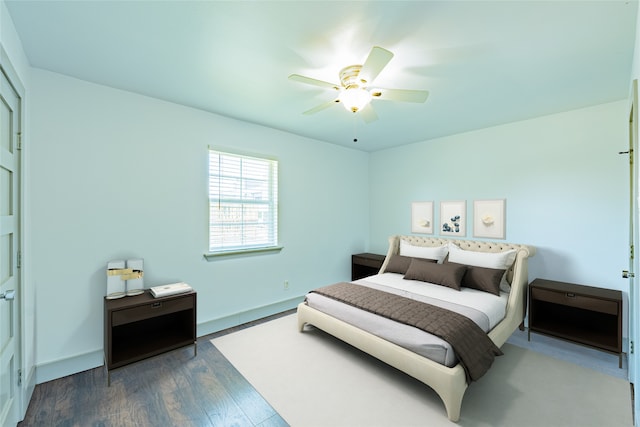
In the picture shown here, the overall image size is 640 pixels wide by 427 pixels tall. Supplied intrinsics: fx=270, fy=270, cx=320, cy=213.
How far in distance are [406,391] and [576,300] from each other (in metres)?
1.95

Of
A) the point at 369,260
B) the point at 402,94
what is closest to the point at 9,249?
the point at 402,94

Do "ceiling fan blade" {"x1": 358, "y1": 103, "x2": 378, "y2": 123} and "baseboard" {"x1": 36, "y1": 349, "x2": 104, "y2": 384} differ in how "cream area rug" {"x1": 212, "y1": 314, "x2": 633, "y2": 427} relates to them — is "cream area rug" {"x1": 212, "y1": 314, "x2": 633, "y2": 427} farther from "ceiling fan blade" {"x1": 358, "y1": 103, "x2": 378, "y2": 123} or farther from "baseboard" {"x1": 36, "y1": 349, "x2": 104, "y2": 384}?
"ceiling fan blade" {"x1": 358, "y1": 103, "x2": 378, "y2": 123}

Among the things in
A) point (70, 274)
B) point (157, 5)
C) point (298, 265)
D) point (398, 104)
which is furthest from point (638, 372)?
point (70, 274)

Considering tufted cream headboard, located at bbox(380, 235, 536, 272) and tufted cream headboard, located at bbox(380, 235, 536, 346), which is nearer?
tufted cream headboard, located at bbox(380, 235, 536, 346)

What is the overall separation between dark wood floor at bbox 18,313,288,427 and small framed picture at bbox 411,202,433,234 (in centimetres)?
318

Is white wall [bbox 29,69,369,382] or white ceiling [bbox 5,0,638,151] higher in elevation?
white ceiling [bbox 5,0,638,151]

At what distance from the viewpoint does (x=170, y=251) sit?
9.36 ft

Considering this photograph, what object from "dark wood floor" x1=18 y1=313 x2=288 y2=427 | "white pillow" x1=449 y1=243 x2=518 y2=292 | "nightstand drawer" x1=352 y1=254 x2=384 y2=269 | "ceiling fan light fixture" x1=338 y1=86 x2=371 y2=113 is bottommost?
"dark wood floor" x1=18 y1=313 x2=288 y2=427

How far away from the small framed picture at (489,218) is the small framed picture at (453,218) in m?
0.14

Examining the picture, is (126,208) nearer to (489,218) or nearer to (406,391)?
(406,391)

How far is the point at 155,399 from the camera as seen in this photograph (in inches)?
80.5

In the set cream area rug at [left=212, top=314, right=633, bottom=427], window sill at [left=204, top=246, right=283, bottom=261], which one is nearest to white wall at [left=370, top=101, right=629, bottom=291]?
cream area rug at [left=212, top=314, right=633, bottom=427]

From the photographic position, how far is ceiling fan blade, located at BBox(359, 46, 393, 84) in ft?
5.04

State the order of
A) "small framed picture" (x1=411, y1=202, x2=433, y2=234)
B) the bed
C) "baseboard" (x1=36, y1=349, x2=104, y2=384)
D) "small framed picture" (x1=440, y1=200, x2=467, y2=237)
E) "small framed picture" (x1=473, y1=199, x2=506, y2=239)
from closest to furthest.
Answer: the bed, "baseboard" (x1=36, y1=349, x2=104, y2=384), "small framed picture" (x1=473, y1=199, x2=506, y2=239), "small framed picture" (x1=440, y1=200, x2=467, y2=237), "small framed picture" (x1=411, y1=202, x2=433, y2=234)
